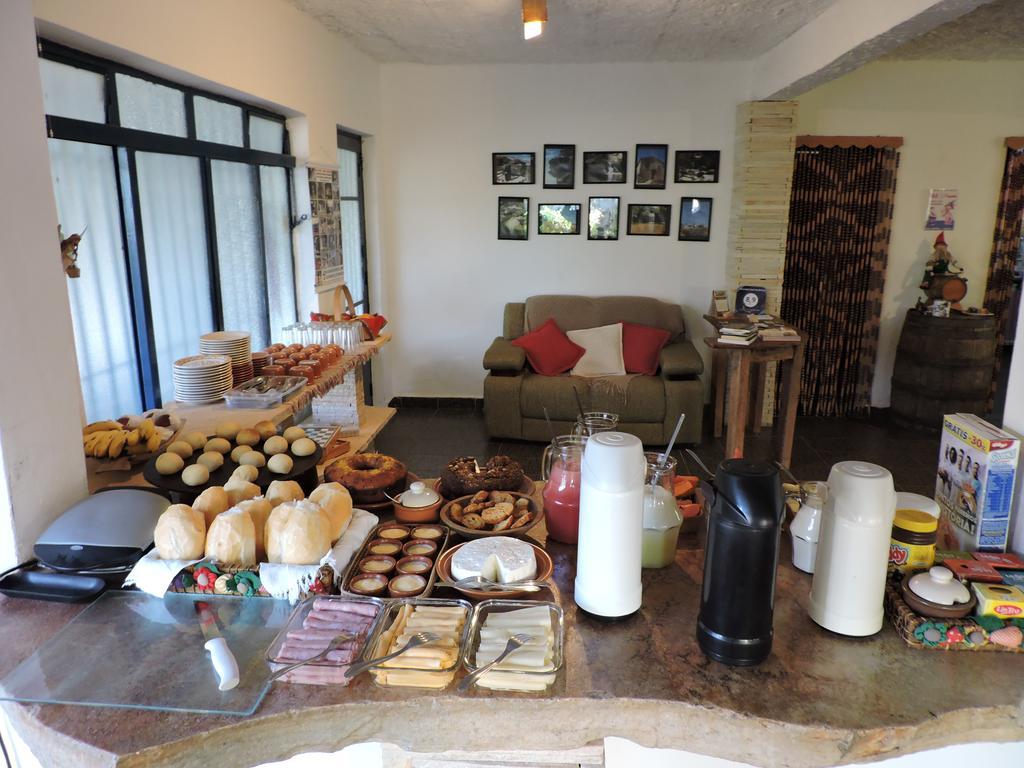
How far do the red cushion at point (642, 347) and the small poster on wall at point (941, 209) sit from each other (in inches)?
82.0

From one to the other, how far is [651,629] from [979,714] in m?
0.52

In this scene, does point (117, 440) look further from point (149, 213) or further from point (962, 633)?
point (962, 633)

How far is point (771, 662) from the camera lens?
125cm

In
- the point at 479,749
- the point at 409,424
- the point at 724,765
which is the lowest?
the point at 409,424

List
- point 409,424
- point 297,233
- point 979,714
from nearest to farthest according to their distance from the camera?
point 979,714, point 297,233, point 409,424

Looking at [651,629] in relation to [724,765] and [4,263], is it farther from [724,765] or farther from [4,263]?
[4,263]

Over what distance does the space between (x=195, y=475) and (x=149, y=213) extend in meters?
1.43

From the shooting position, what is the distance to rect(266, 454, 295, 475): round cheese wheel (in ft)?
5.83

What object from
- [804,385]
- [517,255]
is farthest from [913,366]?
[517,255]

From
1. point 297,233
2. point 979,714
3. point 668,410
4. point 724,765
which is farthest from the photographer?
A: point 668,410

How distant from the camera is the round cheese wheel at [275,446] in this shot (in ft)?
6.23

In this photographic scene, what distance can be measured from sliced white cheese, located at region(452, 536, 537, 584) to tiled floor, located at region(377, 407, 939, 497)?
281 centimetres

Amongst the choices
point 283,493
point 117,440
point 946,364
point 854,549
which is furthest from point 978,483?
point 946,364

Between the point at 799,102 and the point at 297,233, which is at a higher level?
the point at 799,102
